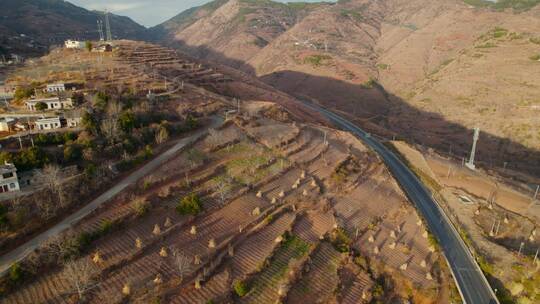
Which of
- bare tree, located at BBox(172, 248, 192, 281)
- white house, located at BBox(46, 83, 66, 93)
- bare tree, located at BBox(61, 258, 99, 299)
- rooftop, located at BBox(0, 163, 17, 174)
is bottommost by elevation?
bare tree, located at BBox(172, 248, 192, 281)

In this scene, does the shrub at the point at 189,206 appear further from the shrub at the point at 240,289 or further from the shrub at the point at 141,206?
the shrub at the point at 240,289

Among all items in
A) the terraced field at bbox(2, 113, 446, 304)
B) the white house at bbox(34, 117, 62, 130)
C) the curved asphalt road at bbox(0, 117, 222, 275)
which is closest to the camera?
the curved asphalt road at bbox(0, 117, 222, 275)

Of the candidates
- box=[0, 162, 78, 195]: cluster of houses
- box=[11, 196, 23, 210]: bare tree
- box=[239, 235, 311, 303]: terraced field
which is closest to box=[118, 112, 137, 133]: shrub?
box=[0, 162, 78, 195]: cluster of houses

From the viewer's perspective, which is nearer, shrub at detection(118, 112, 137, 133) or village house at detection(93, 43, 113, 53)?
shrub at detection(118, 112, 137, 133)

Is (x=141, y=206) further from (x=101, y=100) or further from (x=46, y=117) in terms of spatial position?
(x=101, y=100)

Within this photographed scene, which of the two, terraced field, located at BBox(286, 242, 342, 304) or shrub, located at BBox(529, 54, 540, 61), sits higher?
shrub, located at BBox(529, 54, 540, 61)

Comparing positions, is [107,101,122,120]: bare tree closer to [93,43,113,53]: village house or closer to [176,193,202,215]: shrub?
[176,193,202,215]: shrub

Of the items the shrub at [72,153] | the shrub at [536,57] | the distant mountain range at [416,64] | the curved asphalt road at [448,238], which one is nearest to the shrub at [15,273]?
the shrub at [72,153]
